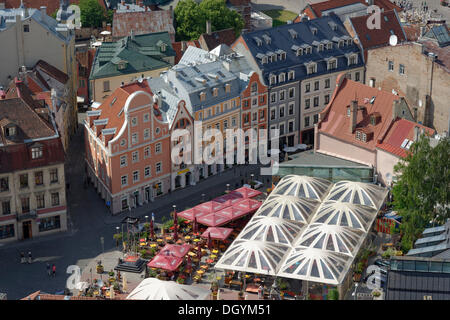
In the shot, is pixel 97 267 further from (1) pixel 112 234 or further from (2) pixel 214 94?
(2) pixel 214 94

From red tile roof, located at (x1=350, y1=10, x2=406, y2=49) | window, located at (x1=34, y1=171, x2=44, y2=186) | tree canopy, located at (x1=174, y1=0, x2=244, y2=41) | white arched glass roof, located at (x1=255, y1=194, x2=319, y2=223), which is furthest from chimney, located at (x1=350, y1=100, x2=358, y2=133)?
tree canopy, located at (x1=174, y1=0, x2=244, y2=41)

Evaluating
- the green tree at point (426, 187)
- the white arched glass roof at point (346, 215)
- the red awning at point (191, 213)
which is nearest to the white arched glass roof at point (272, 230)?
the white arched glass roof at point (346, 215)

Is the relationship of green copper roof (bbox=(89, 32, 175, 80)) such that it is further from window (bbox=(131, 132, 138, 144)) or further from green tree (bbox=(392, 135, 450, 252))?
green tree (bbox=(392, 135, 450, 252))

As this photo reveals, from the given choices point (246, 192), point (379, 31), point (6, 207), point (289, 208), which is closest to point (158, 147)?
point (246, 192)

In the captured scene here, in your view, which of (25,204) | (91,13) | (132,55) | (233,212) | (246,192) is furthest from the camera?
(91,13)

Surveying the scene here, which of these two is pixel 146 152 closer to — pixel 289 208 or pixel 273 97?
pixel 289 208
